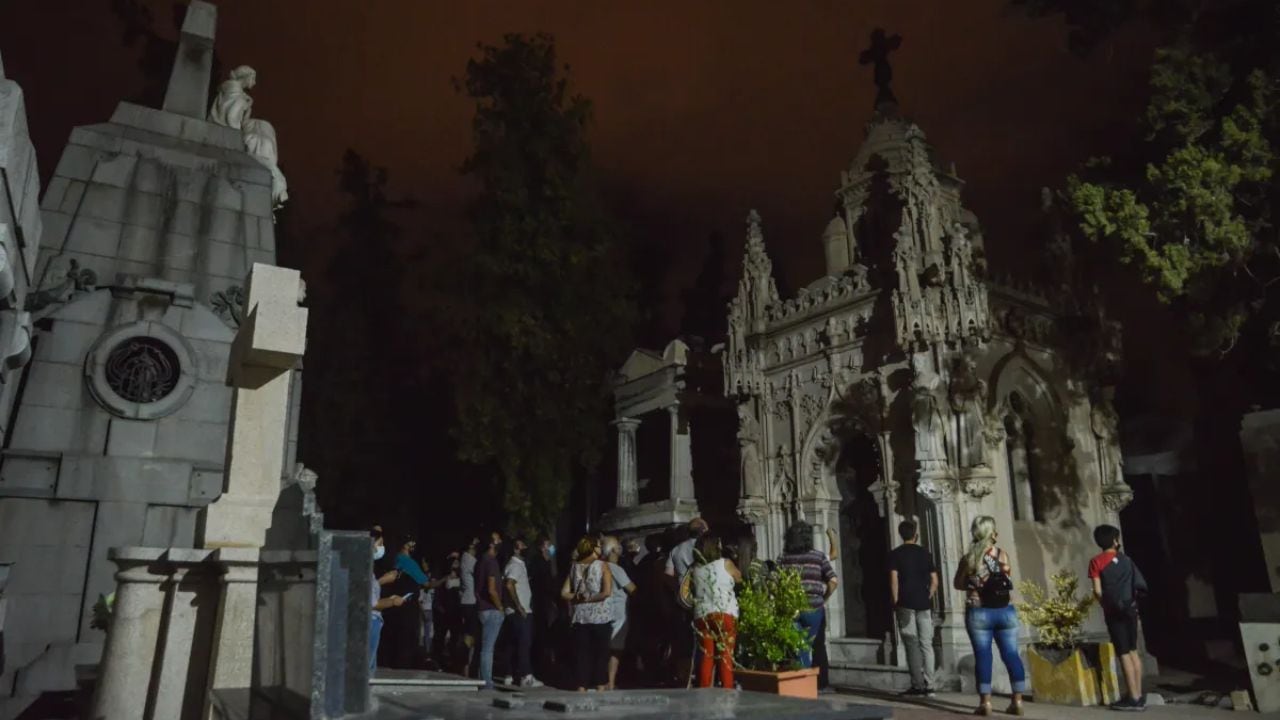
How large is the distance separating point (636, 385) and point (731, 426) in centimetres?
233

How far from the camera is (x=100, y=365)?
392 inches

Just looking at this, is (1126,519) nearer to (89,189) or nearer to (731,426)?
(731,426)

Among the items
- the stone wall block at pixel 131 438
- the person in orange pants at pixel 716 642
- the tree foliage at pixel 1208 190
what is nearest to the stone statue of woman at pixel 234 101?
the stone wall block at pixel 131 438

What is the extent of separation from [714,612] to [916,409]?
254 inches

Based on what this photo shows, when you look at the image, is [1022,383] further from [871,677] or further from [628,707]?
[628,707]

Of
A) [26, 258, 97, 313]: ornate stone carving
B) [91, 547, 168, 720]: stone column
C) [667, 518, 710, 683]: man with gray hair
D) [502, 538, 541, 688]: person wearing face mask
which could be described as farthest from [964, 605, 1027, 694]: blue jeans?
[26, 258, 97, 313]: ornate stone carving

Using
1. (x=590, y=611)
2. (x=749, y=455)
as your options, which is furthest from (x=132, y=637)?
(x=749, y=455)

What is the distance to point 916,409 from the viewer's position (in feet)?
41.7

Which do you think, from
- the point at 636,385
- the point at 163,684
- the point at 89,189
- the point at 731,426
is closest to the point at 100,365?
the point at 89,189

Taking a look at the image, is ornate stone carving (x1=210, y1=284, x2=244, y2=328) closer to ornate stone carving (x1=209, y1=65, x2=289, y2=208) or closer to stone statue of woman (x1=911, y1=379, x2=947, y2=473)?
ornate stone carving (x1=209, y1=65, x2=289, y2=208)

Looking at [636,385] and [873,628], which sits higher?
[636,385]

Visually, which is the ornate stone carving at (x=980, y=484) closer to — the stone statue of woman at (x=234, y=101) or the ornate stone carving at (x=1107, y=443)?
the ornate stone carving at (x=1107, y=443)

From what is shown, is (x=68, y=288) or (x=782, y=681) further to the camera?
(x=68, y=288)

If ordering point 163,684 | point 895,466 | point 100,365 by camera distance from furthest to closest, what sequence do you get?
point 895,466 < point 100,365 < point 163,684
